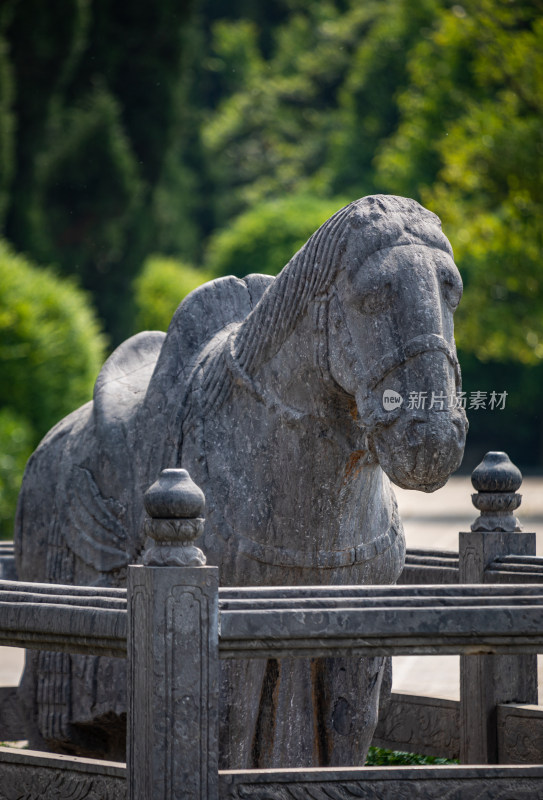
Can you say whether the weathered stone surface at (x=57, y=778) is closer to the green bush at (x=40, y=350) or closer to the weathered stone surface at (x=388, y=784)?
the weathered stone surface at (x=388, y=784)

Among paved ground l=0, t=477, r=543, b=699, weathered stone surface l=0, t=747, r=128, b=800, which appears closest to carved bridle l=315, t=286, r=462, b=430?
weathered stone surface l=0, t=747, r=128, b=800

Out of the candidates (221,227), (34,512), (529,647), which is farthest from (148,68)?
(529,647)

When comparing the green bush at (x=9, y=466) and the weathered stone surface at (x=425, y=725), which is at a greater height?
the green bush at (x=9, y=466)

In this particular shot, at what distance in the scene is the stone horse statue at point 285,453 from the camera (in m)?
2.68

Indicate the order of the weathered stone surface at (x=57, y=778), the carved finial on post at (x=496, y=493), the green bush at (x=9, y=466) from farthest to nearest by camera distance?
the green bush at (x=9, y=466), the carved finial on post at (x=496, y=493), the weathered stone surface at (x=57, y=778)

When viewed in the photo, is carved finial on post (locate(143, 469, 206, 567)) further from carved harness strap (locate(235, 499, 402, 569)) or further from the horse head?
carved harness strap (locate(235, 499, 402, 569))

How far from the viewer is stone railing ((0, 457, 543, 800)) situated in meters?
2.33

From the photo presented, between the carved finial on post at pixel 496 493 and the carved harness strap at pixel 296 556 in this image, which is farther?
the carved finial on post at pixel 496 493

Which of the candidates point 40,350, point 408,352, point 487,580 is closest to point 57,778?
point 408,352

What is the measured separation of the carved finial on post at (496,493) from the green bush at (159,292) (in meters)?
18.2

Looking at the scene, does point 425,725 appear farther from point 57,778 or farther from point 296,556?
point 57,778

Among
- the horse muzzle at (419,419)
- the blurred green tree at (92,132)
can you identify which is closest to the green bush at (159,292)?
the blurred green tree at (92,132)

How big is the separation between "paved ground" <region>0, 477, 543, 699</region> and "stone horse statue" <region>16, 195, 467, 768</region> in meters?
1.43

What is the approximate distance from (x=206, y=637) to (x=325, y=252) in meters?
0.96
